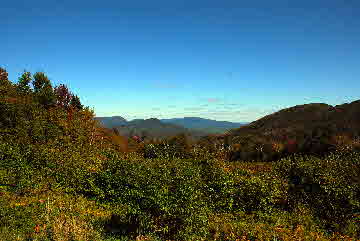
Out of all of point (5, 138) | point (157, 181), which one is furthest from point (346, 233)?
point (5, 138)

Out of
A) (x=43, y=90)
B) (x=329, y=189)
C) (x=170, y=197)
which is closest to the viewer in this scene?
(x=170, y=197)

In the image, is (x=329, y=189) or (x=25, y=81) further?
(x=25, y=81)

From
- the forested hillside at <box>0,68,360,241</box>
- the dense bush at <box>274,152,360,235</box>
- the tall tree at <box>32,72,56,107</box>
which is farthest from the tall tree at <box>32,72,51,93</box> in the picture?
the dense bush at <box>274,152,360,235</box>

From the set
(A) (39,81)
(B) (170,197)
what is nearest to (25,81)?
(A) (39,81)

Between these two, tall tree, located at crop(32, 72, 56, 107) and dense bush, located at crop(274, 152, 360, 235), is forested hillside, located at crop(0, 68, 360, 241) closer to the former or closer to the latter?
dense bush, located at crop(274, 152, 360, 235)

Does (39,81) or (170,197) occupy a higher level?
(39,81)

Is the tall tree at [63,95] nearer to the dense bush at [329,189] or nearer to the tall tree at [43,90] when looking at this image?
the tall tree at [43,90]

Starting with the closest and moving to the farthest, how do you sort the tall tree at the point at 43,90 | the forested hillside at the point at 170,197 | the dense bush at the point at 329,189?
the forested hillside at the point at 170,197
the dense bush at the point at 329,189
the tall tree at the point at 43,90

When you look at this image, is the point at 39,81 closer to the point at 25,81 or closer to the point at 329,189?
the point at 25,81

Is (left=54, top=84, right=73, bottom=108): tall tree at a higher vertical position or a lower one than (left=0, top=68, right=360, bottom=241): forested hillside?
higher

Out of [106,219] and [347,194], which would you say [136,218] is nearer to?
[106,219]

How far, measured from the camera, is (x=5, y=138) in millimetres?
23188

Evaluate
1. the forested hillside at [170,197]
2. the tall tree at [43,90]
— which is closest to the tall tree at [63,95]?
the tall tree at [43,90]

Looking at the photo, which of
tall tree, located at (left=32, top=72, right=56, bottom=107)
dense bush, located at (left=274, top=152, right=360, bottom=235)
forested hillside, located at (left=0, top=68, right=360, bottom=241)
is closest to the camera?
forested hillside, located at (left=0, top=68, right=360, bottom=241)
